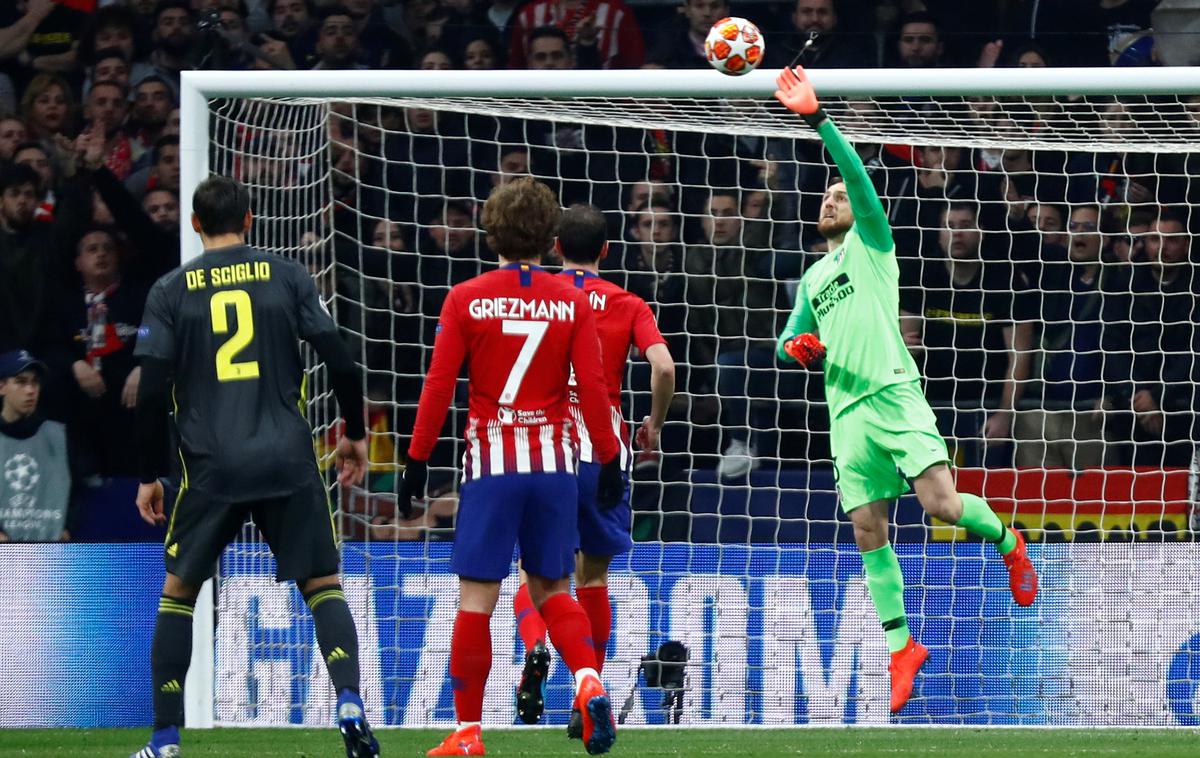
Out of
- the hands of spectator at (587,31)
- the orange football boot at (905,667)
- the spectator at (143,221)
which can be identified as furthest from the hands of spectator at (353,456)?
the hands of spectator at (587,31)

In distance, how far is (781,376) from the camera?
28.7 feet

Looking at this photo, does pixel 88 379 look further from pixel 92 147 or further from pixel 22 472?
pixel 92 147

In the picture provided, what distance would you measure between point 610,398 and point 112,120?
4659 mm

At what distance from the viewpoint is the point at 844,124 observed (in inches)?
312

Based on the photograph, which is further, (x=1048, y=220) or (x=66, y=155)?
(x=66, y=155)

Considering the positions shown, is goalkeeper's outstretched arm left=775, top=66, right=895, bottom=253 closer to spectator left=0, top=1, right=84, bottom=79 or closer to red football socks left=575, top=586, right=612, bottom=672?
red football socks left=575, top=586, right=612, bottom=672

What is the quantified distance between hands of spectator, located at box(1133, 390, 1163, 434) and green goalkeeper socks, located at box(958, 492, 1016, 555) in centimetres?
221

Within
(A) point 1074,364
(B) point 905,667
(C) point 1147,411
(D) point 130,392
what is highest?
(A) point 1074,364

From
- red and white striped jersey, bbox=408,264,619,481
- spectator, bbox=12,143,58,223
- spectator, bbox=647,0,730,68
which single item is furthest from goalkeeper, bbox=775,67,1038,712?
spectator, bbox=12,143,58,223

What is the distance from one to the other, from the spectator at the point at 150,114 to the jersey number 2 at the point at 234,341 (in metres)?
4.79

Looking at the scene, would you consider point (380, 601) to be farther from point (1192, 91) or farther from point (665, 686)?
point (1192, 91)

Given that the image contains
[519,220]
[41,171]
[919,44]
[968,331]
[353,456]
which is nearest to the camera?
[353,456]

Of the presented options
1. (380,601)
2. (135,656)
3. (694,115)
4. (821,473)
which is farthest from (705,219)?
(135,656)

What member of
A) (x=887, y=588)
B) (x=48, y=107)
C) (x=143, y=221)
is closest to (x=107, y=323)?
(x=143, y=221)
